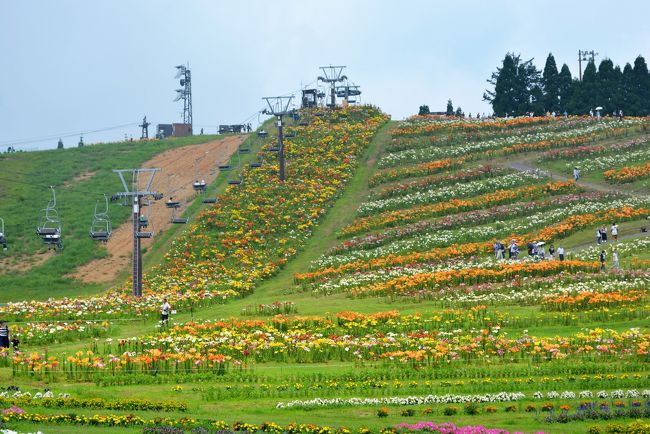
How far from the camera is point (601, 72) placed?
102m

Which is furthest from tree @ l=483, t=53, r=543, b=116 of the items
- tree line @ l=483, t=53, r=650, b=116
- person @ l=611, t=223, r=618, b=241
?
person @ l=611, t=223, r=618, b=241

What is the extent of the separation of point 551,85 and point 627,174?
35983 mm

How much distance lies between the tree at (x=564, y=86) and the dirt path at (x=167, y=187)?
30847 millimetres

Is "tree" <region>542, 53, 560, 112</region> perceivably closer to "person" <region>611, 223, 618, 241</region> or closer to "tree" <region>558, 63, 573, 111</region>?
"tree" <region>558, 63, 573, 111</region>

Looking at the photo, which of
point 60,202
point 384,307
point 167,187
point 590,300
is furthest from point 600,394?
point 60,202

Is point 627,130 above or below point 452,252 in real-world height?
above

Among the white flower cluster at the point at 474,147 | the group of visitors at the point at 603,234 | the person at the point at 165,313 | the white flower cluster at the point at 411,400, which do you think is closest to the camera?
the white flower cluster at the point at 411,400

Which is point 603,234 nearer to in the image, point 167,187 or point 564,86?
point 167,187

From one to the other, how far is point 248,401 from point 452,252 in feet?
96.7

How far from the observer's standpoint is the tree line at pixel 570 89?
334 ft

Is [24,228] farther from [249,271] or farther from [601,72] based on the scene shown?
[601,72]

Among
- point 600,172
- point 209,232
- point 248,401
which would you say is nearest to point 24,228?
point 209,232

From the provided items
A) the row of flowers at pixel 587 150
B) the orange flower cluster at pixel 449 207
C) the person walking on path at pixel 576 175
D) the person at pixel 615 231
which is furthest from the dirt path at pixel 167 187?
the person at pixel 615 231

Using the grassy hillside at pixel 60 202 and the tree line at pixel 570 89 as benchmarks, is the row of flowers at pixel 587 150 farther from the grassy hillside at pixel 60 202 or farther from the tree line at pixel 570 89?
the grassy hillside at pixel 60 202
